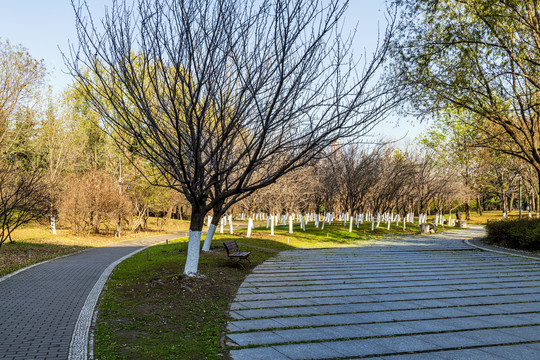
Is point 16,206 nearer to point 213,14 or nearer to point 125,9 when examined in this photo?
point 125,9

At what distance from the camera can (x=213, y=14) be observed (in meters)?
8.48

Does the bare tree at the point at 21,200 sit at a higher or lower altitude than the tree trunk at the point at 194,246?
higher

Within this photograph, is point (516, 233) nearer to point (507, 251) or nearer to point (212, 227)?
point (507, 251)

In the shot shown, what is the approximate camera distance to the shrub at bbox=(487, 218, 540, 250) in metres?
19.8

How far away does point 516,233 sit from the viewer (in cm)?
2098

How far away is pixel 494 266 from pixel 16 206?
2102 cm

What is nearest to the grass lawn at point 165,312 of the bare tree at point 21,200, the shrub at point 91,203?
the bare tree at point 21,200

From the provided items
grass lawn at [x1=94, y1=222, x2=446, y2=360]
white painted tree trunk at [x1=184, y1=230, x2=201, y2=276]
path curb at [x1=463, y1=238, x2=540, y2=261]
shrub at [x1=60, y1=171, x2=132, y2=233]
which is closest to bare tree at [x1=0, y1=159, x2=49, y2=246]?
shrub at [x1=60, y1=171, x2=132, y2=233]

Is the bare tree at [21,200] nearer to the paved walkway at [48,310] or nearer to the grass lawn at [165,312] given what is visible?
the paved walkway at [48,310]

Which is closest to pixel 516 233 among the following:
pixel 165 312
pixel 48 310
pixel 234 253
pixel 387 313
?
pixel 234 253

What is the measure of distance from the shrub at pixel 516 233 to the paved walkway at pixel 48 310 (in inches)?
763

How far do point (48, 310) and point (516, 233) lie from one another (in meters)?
21.7

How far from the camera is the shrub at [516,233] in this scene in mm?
19758

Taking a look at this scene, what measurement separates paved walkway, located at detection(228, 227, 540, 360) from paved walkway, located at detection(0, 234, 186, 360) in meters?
2.65
